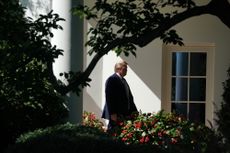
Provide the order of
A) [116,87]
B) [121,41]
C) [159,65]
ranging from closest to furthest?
[121,41] → [116,87] → [159,65]

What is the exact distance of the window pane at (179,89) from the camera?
1166cm

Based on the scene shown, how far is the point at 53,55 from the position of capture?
16.6 ft

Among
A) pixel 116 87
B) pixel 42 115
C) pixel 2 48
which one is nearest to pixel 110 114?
pixel 116 87

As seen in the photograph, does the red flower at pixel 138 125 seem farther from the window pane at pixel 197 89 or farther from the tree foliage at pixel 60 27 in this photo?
the window pane at pixel 197 89

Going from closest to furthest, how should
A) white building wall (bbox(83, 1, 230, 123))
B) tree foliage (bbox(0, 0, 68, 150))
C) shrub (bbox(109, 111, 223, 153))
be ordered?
tree foliage (bbox(0, 0, 68, 150)) < shrub (bbox(109, 111, 223, 153)) < white building wall (bbox(83, 1, 230, 123))

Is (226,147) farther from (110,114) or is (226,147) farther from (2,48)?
(110,114)

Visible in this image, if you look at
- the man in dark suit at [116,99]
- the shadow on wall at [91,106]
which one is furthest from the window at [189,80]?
the man in dark suit at [116,99]

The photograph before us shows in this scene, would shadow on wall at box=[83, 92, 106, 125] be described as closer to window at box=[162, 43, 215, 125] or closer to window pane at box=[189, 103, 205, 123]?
window at box=[162, 43, 215, 125]

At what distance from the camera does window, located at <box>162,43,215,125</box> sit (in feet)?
37.7

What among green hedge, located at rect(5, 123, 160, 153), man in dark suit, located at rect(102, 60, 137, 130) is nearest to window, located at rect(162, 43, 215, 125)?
man in dark suit, located at rect(102, 60, 137, 130)

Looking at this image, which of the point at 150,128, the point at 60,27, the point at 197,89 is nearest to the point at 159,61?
the point at 197,89

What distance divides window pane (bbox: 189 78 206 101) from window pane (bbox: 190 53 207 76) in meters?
0.14

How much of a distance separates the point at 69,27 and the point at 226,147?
362 centimetres

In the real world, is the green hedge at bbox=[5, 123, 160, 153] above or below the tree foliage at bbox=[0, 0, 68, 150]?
below
